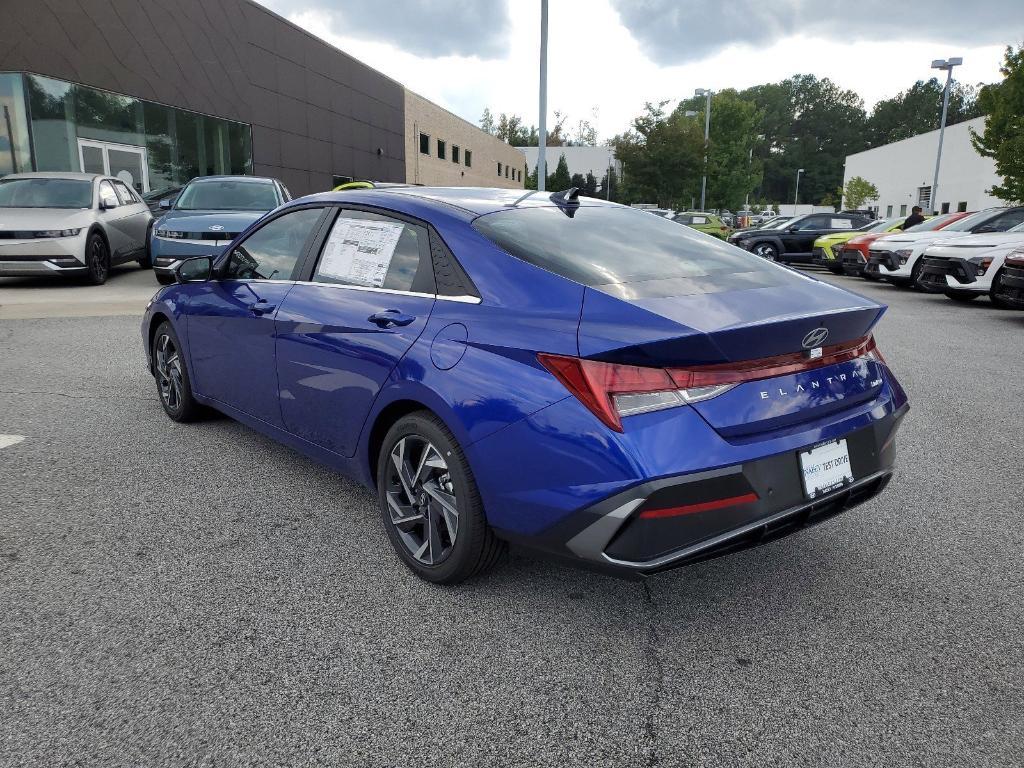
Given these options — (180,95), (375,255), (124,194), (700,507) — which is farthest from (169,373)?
(180,95)

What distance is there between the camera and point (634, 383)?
2.26 metres

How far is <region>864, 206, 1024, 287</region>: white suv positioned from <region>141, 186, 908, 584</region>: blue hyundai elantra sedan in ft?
39.2

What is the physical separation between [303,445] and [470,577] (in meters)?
1.25

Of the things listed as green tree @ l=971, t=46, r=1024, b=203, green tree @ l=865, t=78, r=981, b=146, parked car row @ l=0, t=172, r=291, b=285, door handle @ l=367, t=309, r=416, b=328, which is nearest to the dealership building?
parked car row @ l=0, t=172, r=291, b=285

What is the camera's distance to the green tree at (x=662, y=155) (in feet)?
146

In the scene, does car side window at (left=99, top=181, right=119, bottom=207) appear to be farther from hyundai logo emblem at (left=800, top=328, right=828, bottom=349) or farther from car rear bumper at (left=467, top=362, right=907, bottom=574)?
hyundai logo emblem at (left=800, top=328, right=828, bottom=349)

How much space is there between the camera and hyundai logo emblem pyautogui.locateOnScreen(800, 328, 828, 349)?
2.50 metres

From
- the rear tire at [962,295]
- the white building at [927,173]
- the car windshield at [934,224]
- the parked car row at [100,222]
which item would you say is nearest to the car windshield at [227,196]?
the parked car row at [100,222]

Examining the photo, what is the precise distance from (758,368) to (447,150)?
5029 centimetres

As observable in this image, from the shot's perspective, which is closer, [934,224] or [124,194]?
[124,194]

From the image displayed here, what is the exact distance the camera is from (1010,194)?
Answer: 26.2 m

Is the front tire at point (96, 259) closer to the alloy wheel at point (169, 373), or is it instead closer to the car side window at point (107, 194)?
the car side window at point (107, 194)

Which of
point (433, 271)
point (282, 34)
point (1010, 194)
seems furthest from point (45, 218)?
point (1010, 194)

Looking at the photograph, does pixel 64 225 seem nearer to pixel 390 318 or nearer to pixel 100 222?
pixel 100 222
